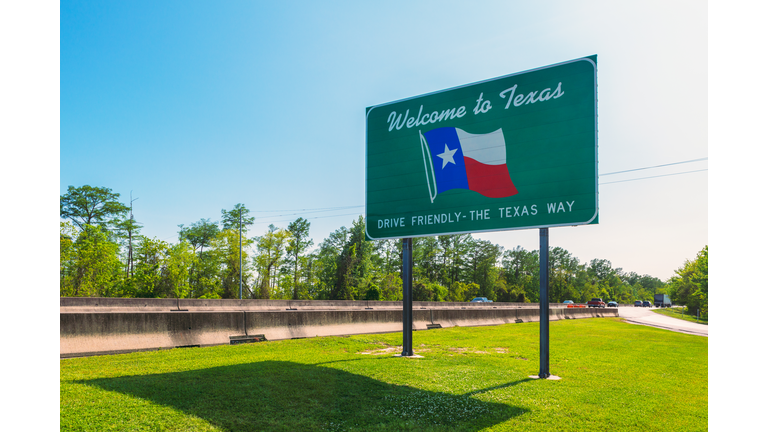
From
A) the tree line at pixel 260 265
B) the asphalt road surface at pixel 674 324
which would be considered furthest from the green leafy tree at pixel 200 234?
the asphalt road surface at pixel 674 324

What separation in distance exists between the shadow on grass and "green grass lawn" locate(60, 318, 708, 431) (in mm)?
15

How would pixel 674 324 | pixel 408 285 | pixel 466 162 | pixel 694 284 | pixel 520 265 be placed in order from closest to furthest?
pixel 466 162
pixel 408 285
pixel 674 324
pixel 694 284
pixel 520 265

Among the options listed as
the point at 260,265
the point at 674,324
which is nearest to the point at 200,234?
the point at 260,265

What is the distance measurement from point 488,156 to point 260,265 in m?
71.7

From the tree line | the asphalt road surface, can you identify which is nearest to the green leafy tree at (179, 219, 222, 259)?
the tree line

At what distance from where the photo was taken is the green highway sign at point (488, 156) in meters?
8.87

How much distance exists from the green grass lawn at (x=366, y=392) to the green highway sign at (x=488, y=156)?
3.09 metres

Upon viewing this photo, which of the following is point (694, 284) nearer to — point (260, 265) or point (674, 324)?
point (674, 324)

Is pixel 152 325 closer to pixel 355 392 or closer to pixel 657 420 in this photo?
pixel 355 392

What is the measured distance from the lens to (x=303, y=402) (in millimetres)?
6223

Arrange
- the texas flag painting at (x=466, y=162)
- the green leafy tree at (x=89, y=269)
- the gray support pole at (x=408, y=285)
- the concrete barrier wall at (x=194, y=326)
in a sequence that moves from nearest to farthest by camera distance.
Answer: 1. the concrete barrier wall at (x=194, y=326)
2. the texas flag painting at (x=466, y=162)
3. the gray support pole at (x=408, y=285)
4. the green leafy tree at (x=89, y=269)

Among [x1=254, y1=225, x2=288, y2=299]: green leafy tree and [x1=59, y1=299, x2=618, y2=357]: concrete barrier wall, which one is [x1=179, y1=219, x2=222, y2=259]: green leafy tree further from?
[x1=59, y1=299, x2=618, y2=357]: concrete barrier wall

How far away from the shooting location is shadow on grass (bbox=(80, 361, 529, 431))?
5.40 m

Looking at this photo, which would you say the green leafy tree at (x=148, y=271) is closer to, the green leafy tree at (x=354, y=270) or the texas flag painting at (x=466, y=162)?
the green leafy tree at (x=354, y=270)
